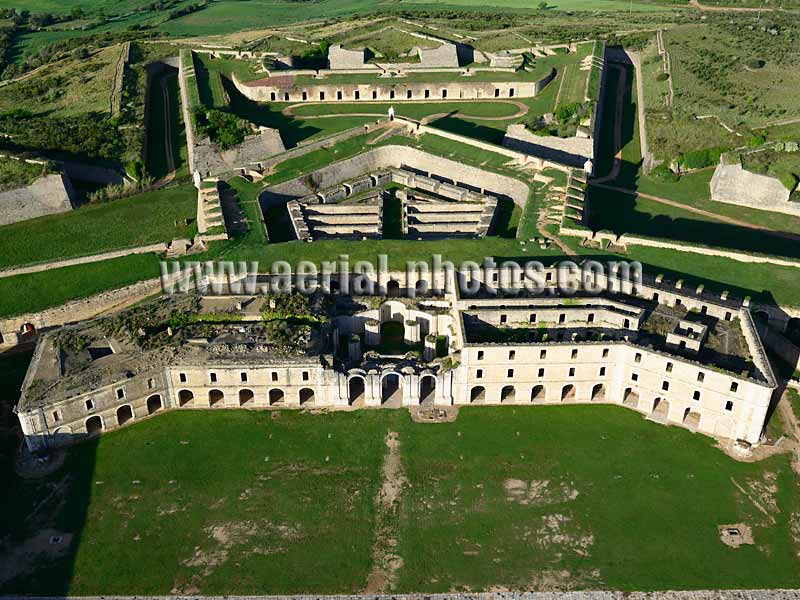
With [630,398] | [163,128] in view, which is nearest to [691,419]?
[630,398]

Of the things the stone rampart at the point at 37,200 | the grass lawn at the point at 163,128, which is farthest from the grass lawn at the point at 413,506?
the grass lawn at the point at 163,128

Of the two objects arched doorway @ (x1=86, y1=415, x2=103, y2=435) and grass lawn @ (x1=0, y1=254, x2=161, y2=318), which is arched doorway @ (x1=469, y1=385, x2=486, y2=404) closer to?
arched doorway @ (x1=86, y1=415, x2=103, y2=435)

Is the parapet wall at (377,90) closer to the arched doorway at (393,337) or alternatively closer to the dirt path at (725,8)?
the arched doorway at (393,337)

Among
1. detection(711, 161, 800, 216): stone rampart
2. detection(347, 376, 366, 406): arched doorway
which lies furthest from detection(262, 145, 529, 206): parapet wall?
detection(347, 376, 366, 406): arched doorway

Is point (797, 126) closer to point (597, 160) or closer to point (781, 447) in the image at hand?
point (597, 160)

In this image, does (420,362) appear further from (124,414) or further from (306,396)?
(124,414)
